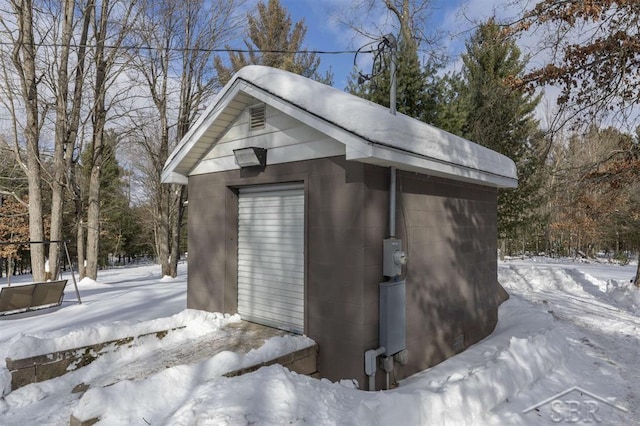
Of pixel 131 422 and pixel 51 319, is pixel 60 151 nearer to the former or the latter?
pixel 51 319

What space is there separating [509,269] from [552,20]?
1123 centimetres

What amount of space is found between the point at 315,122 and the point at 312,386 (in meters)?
2.80

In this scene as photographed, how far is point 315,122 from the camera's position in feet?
14.1

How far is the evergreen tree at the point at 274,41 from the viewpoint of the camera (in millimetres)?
17906

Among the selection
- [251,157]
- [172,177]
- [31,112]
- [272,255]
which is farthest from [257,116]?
[31,112]

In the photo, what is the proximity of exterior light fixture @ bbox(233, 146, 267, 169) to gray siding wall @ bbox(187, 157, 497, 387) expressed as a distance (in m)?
0.16

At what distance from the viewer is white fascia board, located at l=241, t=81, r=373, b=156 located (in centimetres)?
388

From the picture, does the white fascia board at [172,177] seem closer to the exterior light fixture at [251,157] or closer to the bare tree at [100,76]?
the exterior light fixture at [251,157]

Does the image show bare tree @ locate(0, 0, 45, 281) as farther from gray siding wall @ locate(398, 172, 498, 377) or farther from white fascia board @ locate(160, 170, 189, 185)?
gray siding wall @ locate(398, 172, 498, 377)

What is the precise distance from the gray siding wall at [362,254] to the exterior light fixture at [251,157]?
6.5 inches

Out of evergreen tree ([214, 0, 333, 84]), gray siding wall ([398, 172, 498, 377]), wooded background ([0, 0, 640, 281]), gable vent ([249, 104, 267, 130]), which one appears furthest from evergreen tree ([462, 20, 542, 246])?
gable vent ([249, 104, 267, 130])

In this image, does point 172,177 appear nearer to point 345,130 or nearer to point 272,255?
point 272,255

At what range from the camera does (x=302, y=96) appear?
4555mm

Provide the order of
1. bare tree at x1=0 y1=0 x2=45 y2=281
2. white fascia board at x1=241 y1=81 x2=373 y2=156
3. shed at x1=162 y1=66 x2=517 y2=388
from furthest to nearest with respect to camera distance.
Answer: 1. bare tree at x1=0 y1=0 x2=45 y2=281
2. shed at x1=162 y1=66 x2=517 y2=388
3. white fascia board at x1=241 y1=81 x2=373 y2=156
